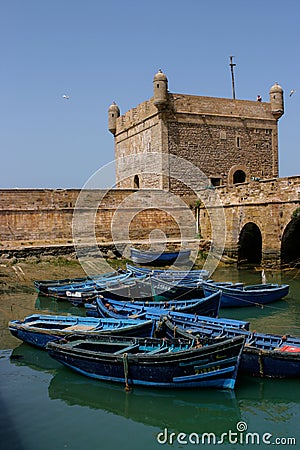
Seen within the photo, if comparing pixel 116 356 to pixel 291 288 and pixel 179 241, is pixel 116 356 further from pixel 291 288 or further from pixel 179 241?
pixel 179 241

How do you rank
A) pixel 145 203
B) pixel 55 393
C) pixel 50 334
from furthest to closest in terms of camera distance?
pixel 145 203 → pixel 50 334 → pixel 55 393

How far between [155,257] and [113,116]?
13.8 meters

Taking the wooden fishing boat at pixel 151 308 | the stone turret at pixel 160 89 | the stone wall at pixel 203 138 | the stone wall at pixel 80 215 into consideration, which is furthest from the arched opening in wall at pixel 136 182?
the wooden fishing boat at pixel 151 308

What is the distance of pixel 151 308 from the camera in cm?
1332

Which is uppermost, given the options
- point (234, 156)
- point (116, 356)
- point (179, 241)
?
point (234, 156)

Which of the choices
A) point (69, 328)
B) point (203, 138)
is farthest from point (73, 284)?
point (203, 138)

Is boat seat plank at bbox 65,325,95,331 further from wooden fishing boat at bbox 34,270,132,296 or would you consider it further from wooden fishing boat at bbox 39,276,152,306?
wooden fishing boat at bbox 34,270,132,296

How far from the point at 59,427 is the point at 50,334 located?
11.7 ft

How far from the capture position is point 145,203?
26047mm

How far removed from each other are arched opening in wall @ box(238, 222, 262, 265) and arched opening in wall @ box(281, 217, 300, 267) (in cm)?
225

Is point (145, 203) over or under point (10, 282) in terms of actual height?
over

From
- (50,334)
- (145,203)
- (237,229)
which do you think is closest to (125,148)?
(145,203)

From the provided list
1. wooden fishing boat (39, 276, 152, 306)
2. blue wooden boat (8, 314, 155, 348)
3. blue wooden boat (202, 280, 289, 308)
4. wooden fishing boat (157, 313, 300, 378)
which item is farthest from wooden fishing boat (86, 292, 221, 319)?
wooden fishing boat (157, 313, 300, 378)

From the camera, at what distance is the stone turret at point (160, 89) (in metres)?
25.8
